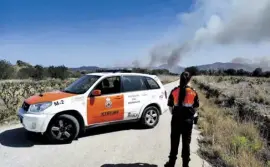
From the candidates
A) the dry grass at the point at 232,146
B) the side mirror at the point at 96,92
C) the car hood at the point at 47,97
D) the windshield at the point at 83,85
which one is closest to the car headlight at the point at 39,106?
the car hood at the point at 47,97

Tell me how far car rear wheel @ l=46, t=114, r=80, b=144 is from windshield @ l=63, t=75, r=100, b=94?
955 millimetres

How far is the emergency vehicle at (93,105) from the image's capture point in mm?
8039

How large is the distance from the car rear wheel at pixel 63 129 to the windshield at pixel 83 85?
0.95m

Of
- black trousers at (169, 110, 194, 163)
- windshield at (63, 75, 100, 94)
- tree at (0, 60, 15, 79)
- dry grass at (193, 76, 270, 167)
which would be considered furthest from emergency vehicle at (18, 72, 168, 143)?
tree at (0, 60, 15, 79)

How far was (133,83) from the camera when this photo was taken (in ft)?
32.7

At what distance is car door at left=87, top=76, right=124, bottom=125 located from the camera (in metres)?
8.73

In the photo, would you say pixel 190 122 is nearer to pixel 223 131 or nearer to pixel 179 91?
pixel 179 91

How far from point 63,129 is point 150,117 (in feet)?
10.4

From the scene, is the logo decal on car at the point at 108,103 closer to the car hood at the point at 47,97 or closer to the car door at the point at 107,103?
the car door at the point at 107,103

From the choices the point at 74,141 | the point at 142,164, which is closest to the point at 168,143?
the point at 142,164

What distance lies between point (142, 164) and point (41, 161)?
2165mm

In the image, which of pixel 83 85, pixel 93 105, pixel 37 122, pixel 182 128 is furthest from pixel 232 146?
pixel 37 122

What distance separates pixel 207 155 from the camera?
7359 mm

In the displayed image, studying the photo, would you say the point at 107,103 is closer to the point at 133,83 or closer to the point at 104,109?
the point at 104,109
